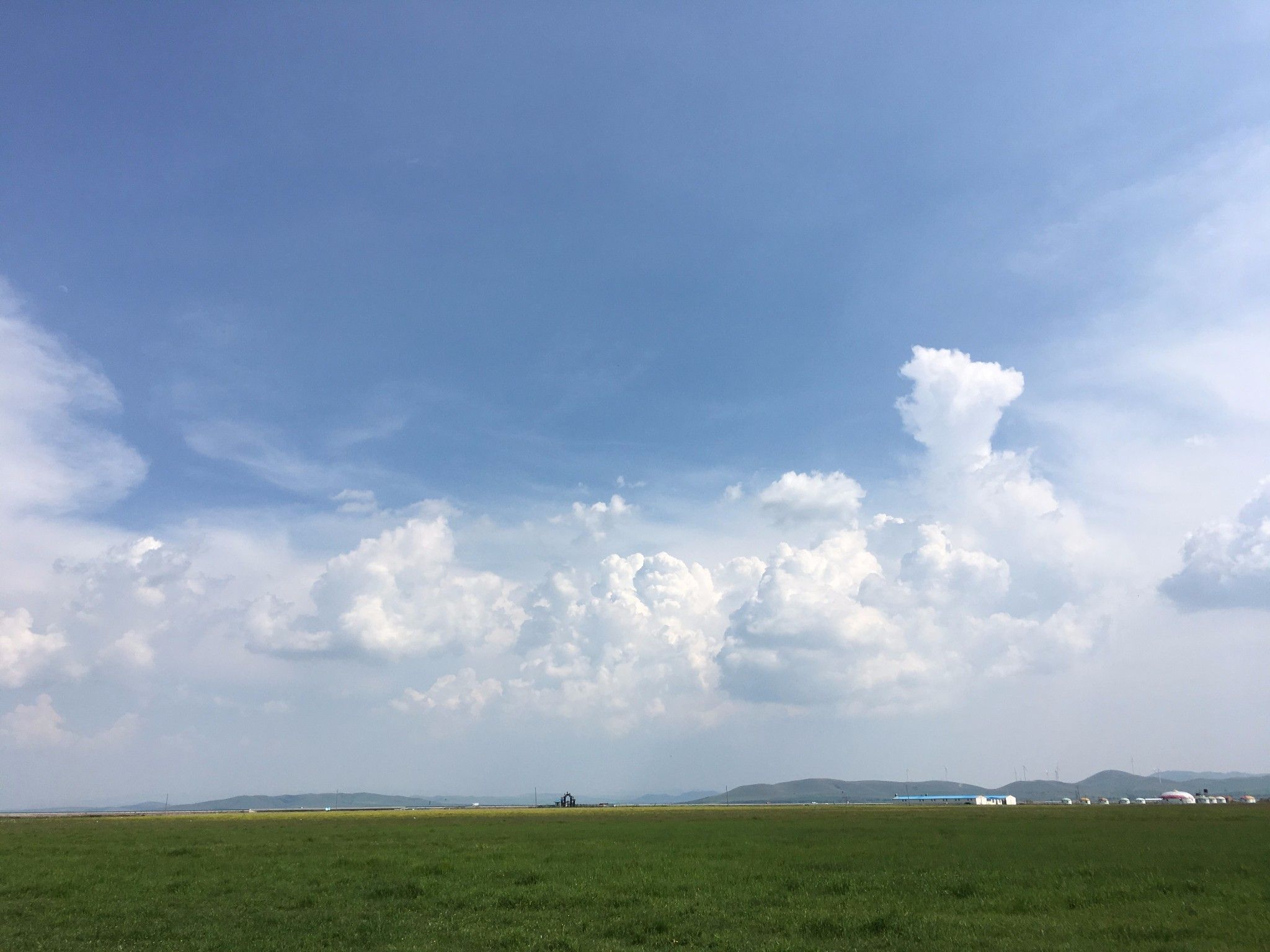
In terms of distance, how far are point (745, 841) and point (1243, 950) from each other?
164 feet

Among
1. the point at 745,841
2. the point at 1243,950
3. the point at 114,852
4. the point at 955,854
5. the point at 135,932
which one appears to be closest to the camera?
Result: the point at 1243,950

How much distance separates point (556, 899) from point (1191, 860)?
4046 cm

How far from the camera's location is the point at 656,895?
39625 millimetres

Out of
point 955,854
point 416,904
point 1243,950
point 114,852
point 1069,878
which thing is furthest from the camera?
point 114,852

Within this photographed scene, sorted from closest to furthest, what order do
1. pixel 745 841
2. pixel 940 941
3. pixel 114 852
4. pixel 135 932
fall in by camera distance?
pixel 940 941
pixel 135 932
pixel 114 852
pixel 745 841

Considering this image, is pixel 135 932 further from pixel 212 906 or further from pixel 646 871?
pixel 646 871

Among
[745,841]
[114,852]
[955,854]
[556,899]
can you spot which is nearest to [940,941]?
[556,899]

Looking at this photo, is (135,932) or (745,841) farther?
(745,841)

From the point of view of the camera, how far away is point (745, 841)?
71875 mm

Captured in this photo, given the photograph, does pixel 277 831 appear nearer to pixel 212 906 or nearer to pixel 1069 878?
pixel 212 906

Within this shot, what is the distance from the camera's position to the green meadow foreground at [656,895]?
99.0 feet

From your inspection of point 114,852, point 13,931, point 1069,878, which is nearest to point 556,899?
point 13,931

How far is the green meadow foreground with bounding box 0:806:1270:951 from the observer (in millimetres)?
30188

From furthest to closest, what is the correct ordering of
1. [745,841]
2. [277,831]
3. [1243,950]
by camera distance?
[277,831], [745,841], [1243,950]
